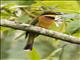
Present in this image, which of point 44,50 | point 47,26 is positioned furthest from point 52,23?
point 44,50

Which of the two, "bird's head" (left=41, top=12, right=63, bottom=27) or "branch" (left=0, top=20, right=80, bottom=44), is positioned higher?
"bird's head" (left=41, top=12, right=63, bottom=27)

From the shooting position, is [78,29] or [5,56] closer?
[78,29]

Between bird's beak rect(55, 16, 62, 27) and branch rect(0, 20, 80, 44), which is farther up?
A: bird's beak rect(55, 16, 62, 27)

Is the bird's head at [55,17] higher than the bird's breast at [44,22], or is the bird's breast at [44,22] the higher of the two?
the bird's head at [55,17]

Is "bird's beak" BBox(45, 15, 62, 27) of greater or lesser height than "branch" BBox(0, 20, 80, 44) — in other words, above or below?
above

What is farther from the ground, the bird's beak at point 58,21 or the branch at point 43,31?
the bird's beak at point 58,21

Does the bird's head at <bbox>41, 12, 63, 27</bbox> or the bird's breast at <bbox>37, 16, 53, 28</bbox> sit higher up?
the bird's head at <bbox>41, 12, 63, 27</bbox>

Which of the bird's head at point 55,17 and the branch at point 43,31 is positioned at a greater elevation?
the bird's head at point 55,17

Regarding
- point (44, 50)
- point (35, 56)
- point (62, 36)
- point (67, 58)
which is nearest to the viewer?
point (62, 36)

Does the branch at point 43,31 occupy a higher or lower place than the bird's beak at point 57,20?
lower

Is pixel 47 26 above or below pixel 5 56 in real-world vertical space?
above

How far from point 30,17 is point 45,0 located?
88mm

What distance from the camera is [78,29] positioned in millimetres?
906

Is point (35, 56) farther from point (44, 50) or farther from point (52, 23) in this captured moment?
point (44, 50)
